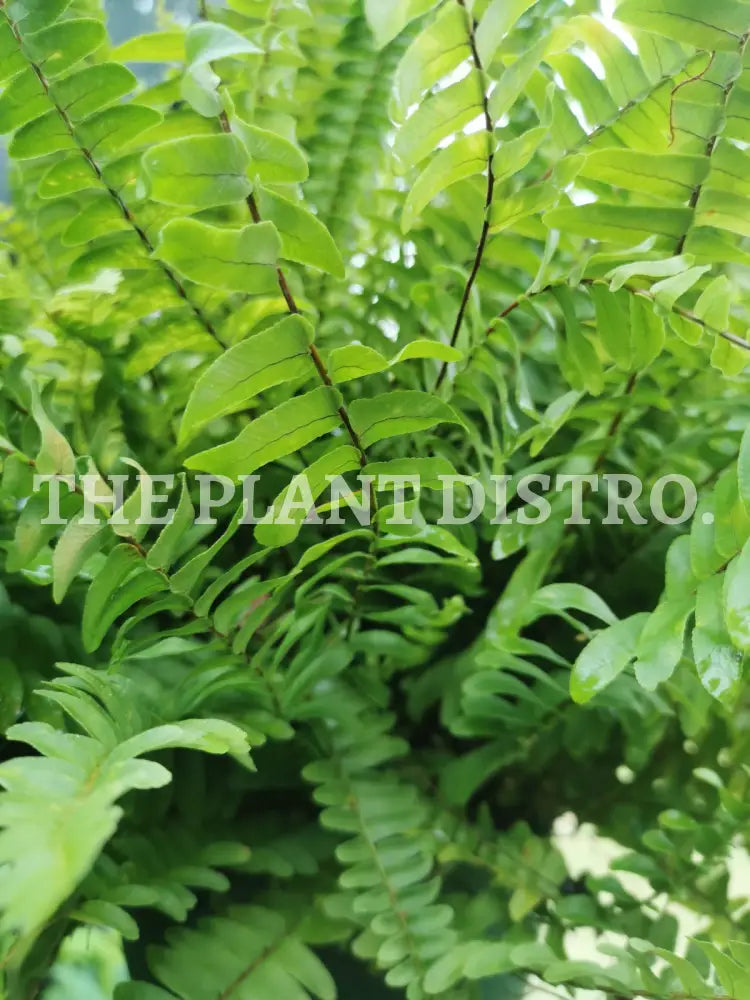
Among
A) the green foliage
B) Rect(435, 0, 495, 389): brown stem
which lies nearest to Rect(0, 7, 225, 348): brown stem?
the green foliage

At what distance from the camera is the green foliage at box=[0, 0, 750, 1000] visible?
0.25 meters

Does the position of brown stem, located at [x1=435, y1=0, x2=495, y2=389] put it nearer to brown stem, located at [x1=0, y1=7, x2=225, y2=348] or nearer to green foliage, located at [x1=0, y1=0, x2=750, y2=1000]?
green foliage, located at [x1=0, y1=0, x2=750, y2=1000]

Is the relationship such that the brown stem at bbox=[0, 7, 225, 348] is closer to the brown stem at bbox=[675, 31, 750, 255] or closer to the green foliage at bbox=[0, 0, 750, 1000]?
the green foliage at bbox=[0, 0, 750, 1000]

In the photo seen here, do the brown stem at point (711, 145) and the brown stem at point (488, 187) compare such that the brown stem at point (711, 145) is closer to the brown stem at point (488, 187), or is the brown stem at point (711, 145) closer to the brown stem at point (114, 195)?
the brown stem at point (488, 187)

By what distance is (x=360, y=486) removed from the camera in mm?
348

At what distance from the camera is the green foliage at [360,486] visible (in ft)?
0.81

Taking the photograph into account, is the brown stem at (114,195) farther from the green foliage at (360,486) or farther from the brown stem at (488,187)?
the brown stem at (488,187)

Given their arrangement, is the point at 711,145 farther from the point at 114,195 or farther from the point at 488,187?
the point at 114,195

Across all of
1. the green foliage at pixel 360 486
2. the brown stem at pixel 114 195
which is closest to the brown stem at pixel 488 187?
the green foliage at pixel 360 486

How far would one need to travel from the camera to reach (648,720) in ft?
1.34

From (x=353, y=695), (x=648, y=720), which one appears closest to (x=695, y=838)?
(x=648, y=720)

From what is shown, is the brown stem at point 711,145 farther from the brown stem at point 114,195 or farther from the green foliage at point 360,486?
the brown stem at point 114,195

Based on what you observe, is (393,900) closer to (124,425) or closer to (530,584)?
(530,584)

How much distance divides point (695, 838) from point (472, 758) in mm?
107
